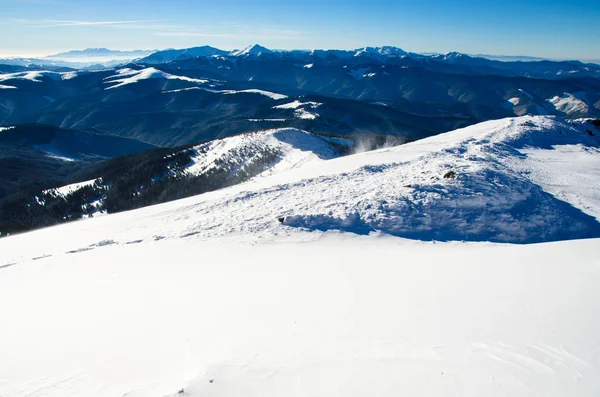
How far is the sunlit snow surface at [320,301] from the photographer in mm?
6680

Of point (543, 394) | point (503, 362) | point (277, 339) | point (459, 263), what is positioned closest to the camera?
point (543, 394)

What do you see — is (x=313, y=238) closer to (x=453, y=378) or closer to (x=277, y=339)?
(x=277, y=339)

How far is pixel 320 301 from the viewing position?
10.1 meters

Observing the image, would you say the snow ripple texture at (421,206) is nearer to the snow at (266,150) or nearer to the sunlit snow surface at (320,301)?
the sunlit snow surface at (320,301)

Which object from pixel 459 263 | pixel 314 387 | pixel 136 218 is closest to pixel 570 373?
pixel 314 387

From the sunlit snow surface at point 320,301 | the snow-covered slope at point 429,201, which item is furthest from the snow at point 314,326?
the snow-covered slope at point 429,201

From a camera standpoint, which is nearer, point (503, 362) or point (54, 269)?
point (503, 362)

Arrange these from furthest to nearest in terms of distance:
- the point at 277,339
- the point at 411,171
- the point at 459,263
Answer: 1. the point at 411,171
2. the point at 459,263
3. the point at 277,339

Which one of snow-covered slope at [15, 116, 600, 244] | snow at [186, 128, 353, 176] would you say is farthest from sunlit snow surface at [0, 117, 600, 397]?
snow at [186, 128, 353, 176]

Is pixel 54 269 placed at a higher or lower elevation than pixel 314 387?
lower

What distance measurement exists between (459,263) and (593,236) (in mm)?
9927

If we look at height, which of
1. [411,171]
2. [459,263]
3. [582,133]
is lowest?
[459,263]

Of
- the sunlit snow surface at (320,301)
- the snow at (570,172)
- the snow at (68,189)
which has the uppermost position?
the snow at (570,172)

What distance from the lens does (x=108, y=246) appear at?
61.9 ft
